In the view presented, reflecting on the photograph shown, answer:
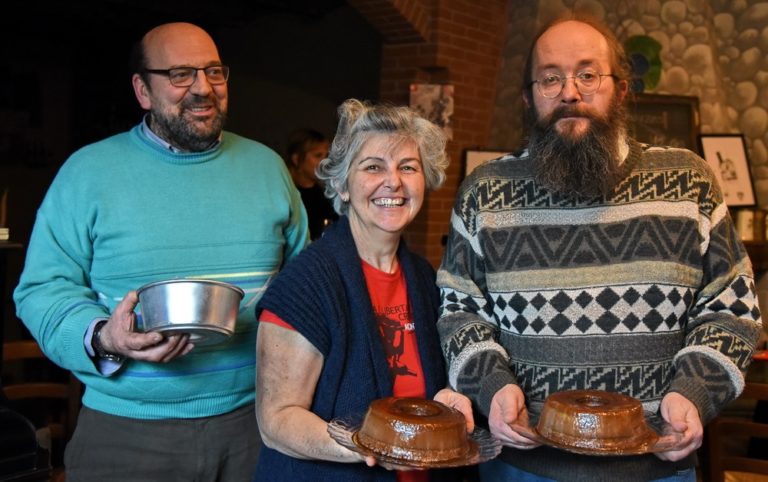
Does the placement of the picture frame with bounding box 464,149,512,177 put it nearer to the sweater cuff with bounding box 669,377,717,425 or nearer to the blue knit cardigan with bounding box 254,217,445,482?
the blue knit cardigan with bounding box 254,217,445,482

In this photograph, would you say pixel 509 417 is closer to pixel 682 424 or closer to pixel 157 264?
pixel 682 424

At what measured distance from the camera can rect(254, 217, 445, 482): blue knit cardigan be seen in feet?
6.04

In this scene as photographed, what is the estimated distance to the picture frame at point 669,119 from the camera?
18.1 ft

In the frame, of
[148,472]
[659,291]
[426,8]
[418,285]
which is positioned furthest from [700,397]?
[426,8]

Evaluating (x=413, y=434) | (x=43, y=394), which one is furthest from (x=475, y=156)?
(x=413, y=434)

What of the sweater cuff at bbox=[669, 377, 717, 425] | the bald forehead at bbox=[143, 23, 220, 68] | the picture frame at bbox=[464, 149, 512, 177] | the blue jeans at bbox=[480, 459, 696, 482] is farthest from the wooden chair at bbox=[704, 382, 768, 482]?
the picture frame at bbox=[464, 149, 512, 177]

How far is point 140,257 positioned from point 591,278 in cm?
112

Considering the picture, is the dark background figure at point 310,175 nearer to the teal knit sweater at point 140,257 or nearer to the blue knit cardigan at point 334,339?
the teal knit sweater at point 140,257

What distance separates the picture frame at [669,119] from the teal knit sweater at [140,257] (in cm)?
384

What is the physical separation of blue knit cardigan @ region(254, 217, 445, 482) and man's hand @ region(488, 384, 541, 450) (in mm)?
219

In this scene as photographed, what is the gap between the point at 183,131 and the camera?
2277 mm

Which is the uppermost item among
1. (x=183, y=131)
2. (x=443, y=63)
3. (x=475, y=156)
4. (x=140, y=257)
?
(x=443, y=63)

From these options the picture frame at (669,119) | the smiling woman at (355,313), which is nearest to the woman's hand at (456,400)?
the smiling woman at (355,313)

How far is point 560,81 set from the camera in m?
2.04
